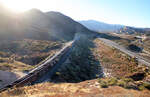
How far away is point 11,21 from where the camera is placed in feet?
212

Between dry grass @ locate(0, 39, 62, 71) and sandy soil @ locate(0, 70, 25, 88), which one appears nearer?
sandy soil @ locate(0, 70, 25, 88)

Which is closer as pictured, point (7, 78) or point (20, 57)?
point (7, 78)

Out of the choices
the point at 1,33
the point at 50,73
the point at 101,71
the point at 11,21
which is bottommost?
the point at 101,71

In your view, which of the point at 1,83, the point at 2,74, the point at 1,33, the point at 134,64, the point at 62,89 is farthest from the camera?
the point at 1,33

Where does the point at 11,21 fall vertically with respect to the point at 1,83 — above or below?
above

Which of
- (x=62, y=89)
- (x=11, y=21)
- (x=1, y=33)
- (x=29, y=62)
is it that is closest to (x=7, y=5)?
(x=11, y=21)

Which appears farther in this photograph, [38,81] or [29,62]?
[29,62]

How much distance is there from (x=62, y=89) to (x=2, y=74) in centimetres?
881

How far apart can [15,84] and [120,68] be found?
901 inches

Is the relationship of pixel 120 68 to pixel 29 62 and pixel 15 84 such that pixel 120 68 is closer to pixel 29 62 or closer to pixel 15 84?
pixel 29 62

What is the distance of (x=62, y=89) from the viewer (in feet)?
46.1

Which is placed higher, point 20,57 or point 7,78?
point 20,57

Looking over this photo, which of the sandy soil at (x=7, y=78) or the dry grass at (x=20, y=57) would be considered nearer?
the sandy soil at (x=7, y=78)

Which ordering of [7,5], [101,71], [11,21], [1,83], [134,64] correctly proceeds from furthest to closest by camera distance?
[7,5] < [11,21] < [134,64] < [101,71] < [1,83]
